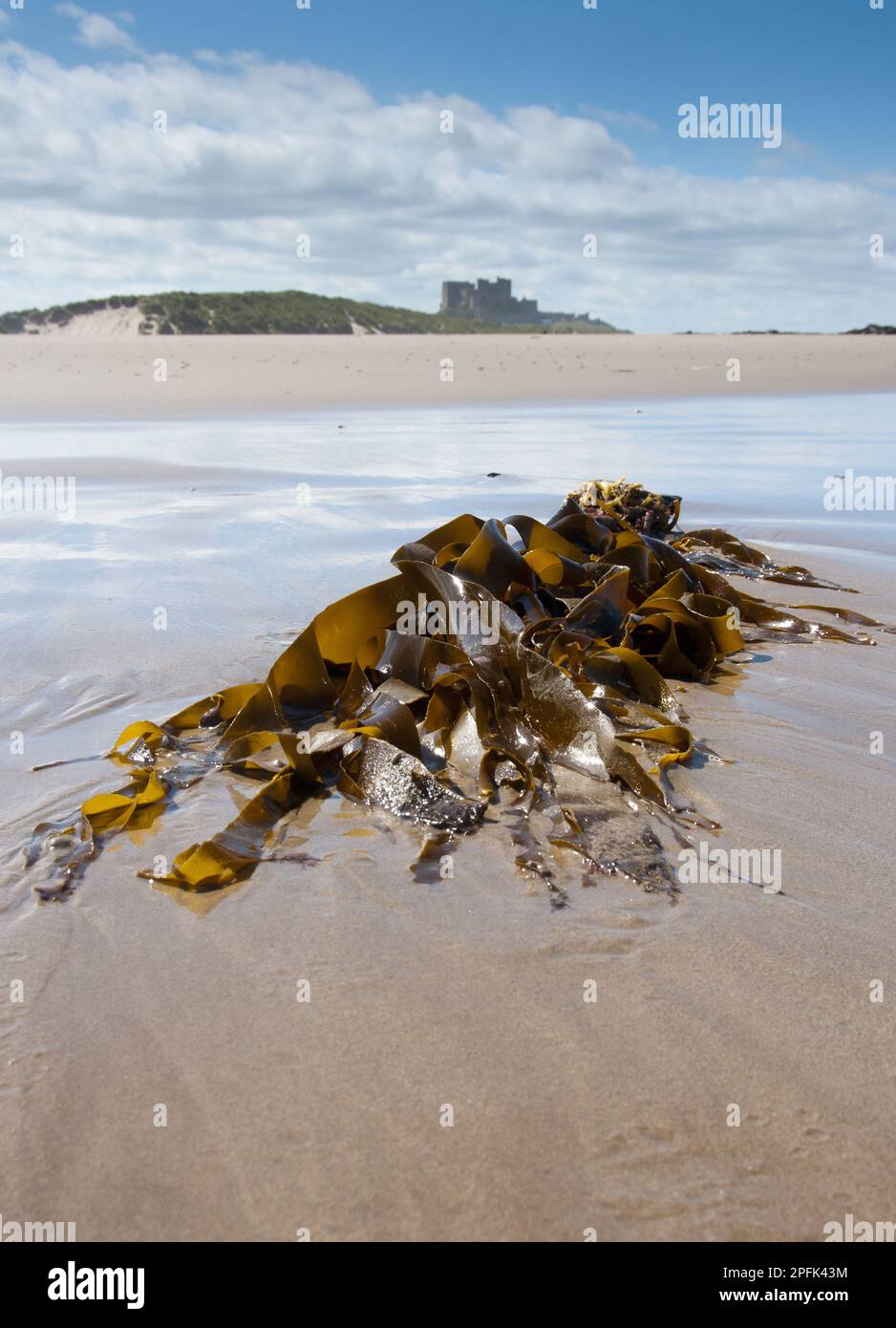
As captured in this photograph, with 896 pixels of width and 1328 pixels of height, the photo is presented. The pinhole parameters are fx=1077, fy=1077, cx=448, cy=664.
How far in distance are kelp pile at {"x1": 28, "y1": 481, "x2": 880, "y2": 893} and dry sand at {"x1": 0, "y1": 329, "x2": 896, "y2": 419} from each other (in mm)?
8824

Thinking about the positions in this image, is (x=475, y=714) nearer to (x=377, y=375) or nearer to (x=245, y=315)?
(x=377, y=375)

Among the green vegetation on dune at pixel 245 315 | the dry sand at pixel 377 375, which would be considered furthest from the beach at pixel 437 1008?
the green vegetation on dune at pixel 245 315

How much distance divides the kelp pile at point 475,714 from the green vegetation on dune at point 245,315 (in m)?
31.5

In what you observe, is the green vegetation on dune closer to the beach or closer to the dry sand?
the dry sand

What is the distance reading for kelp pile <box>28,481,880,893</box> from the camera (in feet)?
6.92

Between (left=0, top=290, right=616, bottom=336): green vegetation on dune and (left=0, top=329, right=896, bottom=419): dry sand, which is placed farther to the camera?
(left=0, top=290, right=616, bottom=336): green vegetation on dune

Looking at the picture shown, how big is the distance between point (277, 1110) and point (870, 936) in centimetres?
97

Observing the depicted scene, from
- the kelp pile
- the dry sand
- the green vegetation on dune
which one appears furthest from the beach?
the green vegetation on dune

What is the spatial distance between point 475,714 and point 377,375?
1424 centimetres

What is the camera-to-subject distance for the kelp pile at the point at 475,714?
2109 mm

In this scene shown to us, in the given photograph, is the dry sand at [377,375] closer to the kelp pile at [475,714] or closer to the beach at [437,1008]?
the kelp pile at [475,714]
